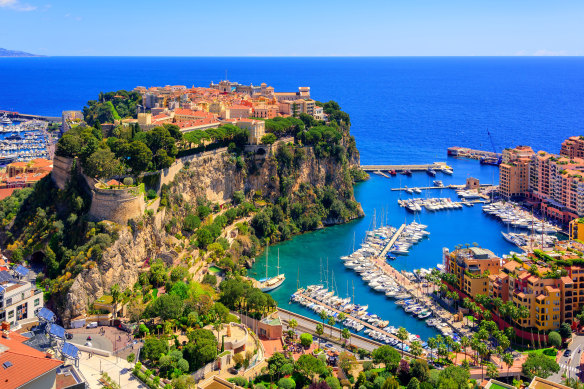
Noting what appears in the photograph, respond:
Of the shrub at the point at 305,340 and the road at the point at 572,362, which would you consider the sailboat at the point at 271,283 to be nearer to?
the shrub at the point at 305,340

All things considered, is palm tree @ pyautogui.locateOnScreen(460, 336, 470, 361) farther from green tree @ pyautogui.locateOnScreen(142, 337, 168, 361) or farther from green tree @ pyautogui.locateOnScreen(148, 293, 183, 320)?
green tree @ pyautogui.locateOnScreen(142, 337, 168, 361)

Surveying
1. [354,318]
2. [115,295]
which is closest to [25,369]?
[115,295]

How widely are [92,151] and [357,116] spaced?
301 ft

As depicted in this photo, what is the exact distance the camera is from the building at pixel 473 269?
1574 inches

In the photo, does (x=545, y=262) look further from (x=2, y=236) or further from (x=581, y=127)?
(x=581, y=127)

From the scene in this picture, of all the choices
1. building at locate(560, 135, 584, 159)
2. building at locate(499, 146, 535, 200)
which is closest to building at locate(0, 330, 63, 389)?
building at locate(499, 146, 535, 200)

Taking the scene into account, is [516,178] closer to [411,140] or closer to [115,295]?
[411,140]

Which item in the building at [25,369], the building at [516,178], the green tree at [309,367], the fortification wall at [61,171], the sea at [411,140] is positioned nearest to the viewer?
the building at [25,369]

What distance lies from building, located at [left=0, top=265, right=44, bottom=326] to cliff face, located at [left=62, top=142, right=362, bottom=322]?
200 inches

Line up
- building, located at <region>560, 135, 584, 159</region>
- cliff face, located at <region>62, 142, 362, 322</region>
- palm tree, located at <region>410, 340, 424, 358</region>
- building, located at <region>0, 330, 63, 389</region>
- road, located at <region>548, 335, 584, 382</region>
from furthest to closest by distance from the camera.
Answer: building, located at <region>560, 135, 584, 159</region> → cliff face, located at <region>62, 142, 362, 322</region> → palm tree, located at <region>410, 340, 424, 358</region> → road, located at <region>548, 335, 584, 382</region> → building, located at <region>0, 330, 63, 389</region>

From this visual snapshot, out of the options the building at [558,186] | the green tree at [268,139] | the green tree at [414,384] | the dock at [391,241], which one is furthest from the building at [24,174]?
the building at [558,186]

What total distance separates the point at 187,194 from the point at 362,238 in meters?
16.1

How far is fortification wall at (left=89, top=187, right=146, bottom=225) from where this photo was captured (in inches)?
1553

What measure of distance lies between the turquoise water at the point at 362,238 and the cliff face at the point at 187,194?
4485mm
